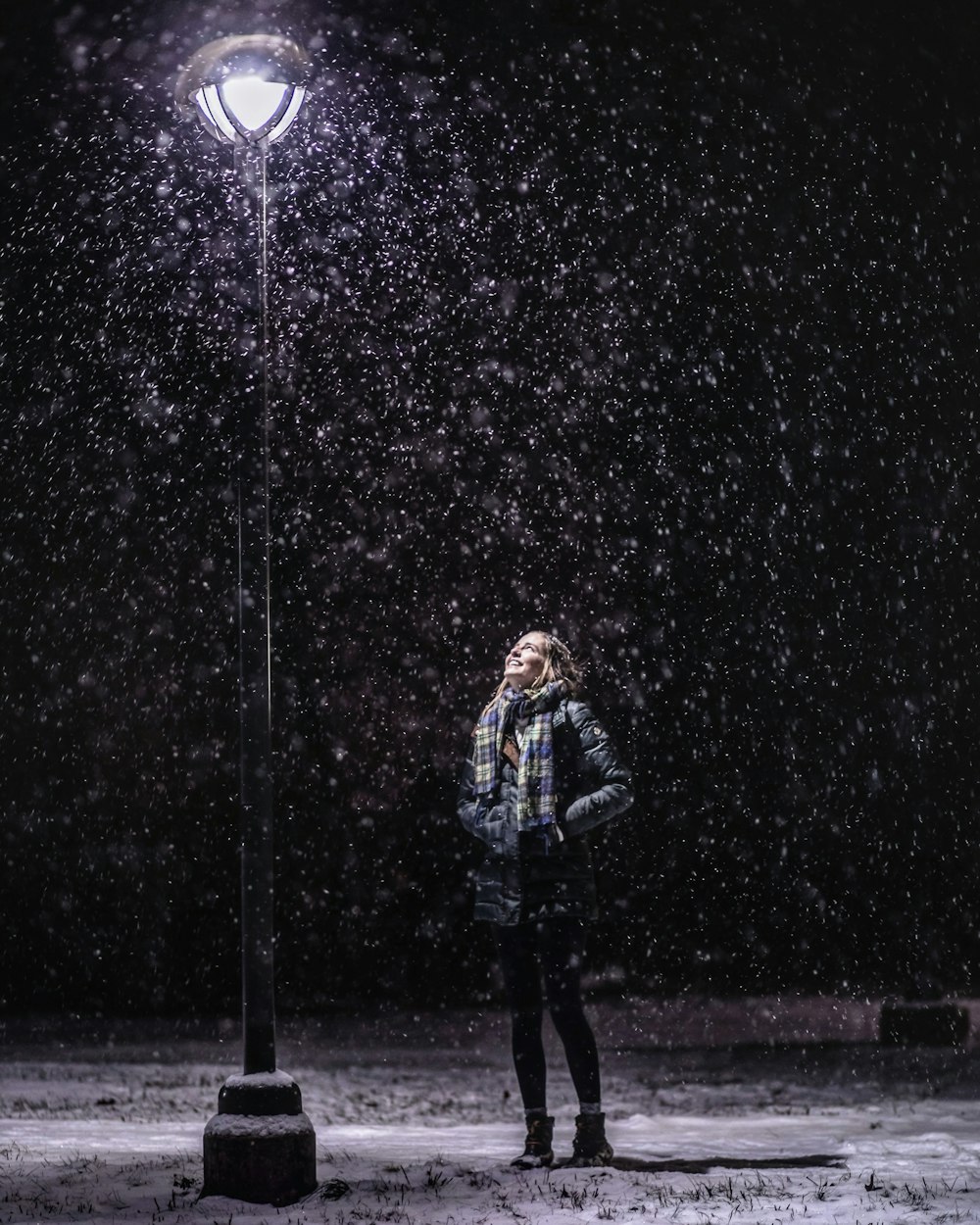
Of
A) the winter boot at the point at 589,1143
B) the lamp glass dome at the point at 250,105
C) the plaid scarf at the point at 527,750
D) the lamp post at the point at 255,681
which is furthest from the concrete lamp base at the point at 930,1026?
the lamp glass dome at the point at 250,105

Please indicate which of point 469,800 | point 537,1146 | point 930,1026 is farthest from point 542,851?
point 930,1026

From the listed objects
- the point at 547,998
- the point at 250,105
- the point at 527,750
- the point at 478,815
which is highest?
the point at 250,105

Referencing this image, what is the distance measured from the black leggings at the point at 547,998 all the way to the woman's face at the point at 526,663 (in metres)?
0.90

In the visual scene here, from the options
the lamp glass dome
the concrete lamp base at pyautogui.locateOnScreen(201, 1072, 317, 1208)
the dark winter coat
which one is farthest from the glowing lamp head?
the concrete lamp base at pyautogui.locateOnScreen(201, 1072, 317, 1208)

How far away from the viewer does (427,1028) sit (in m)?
12.5

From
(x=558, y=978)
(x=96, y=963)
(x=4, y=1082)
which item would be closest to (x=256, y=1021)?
(x=558, y=978)

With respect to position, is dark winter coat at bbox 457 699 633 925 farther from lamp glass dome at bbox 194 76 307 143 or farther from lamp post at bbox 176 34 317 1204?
lamp glass dome at bbox 194 76 307 143

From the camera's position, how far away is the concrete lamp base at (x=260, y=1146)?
15.9ft

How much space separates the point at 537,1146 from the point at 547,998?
0.53 metres

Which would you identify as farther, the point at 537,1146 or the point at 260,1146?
the point at 537,1146

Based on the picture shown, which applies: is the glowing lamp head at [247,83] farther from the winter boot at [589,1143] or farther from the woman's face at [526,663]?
the winter boot at [589,1143]

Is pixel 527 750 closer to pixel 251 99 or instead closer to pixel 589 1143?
pixel 589 1143

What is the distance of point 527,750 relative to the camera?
5.42m

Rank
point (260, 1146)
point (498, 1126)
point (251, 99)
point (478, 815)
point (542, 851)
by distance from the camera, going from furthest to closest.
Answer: point (498, 1126), point (251, 99), point (478, 815), point (542, 851), point (260, 1146)
